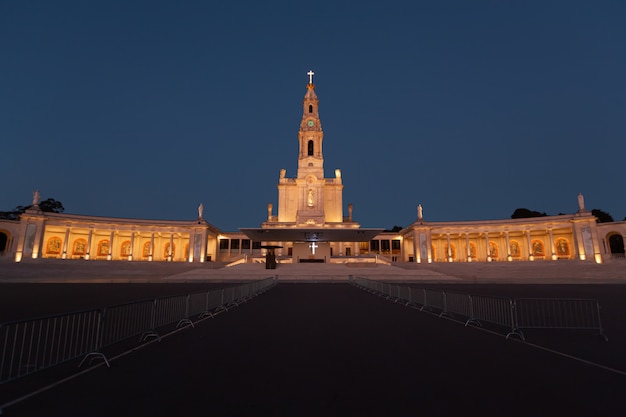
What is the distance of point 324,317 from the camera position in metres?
12.5

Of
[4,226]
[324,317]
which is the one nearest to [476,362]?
[324,317]

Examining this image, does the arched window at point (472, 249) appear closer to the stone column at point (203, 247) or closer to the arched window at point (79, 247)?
the stone column at point (203, 247)

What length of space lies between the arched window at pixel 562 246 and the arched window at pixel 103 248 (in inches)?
3217

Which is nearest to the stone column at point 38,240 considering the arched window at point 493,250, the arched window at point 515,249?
the arched window at point 493,250

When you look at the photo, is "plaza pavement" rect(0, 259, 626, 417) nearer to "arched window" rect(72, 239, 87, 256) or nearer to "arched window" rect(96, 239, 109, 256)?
"arched window" rect(72, 239, 87, 256)

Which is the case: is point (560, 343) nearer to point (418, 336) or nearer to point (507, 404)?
point (418, 336)

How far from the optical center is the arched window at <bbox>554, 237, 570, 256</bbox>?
60.1 metres

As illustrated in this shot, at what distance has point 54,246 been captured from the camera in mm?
59781

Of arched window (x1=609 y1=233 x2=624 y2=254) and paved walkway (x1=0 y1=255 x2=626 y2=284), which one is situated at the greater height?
arched window (x1=609 y1=233 x2=624 y2=254)

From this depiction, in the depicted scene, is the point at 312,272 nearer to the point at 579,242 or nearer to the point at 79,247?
the point at 579,242

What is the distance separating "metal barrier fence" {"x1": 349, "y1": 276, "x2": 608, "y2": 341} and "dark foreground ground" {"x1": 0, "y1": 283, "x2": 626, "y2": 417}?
0.95 metres

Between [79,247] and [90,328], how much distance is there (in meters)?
63.0

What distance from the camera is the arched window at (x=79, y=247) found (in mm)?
62719

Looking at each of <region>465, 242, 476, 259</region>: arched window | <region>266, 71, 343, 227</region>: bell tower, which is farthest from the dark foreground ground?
<region>465, 242, 476, 259</region>: arched window
